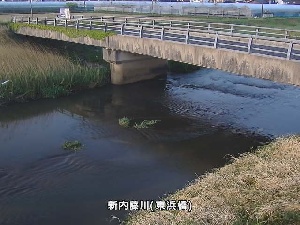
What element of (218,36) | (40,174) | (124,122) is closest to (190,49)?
(218,36)

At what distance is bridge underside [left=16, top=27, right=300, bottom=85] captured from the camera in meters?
17.4

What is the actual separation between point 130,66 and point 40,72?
695 cm

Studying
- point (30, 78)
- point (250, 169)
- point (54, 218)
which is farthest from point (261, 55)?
point (30, 78)

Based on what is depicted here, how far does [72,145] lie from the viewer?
744 inches

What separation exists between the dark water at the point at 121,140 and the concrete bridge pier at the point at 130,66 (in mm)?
903

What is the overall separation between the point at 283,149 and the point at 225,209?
5967mm

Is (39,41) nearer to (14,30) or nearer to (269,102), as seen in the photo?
(14,30)

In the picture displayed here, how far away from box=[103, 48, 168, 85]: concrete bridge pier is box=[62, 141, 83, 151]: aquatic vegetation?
11.7 meters

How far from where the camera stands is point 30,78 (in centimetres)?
2748

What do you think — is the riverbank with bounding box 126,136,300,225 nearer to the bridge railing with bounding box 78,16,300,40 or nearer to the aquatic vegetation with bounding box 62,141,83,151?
the aquatic vegetation with bounding box 62,141,83,151

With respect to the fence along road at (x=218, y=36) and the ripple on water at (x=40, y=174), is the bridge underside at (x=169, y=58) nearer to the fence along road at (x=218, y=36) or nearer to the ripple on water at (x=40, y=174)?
the fence along road at (x=218, y=36)

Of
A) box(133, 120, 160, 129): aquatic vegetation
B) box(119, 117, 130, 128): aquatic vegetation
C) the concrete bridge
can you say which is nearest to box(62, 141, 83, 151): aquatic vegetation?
box(119, 117, 130, 128): aquatic vegetation

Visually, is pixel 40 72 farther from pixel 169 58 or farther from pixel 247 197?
pixel 247 197

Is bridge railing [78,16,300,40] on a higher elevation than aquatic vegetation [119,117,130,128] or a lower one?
higher
